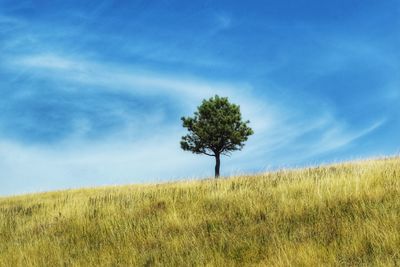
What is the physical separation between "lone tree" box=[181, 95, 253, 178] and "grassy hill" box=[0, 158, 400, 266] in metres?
30.4

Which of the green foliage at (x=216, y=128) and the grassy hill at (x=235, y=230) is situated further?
the green foliage at (x=216, y=128)

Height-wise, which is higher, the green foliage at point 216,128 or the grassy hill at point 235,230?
the green foliage at point 216,128

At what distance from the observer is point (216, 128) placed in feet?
139

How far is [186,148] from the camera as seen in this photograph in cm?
4447

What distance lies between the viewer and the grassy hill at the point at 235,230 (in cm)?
677

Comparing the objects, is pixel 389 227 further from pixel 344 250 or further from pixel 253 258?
pixel 253 258

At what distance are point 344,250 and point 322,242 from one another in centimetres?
45

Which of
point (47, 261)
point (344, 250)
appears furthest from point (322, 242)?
point (47, 261)

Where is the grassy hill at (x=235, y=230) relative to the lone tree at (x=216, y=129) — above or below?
below

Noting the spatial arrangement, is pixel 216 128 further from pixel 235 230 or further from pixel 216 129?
pixel 235 230

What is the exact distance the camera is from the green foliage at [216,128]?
42.7m

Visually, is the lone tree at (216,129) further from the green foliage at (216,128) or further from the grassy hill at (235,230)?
the grassy hill at (235,230)

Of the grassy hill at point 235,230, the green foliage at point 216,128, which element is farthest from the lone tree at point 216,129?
the grassy hill at point 235,230

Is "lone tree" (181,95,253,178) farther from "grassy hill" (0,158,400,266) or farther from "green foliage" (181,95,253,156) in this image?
"grassy hill" (0,158,400,266)
